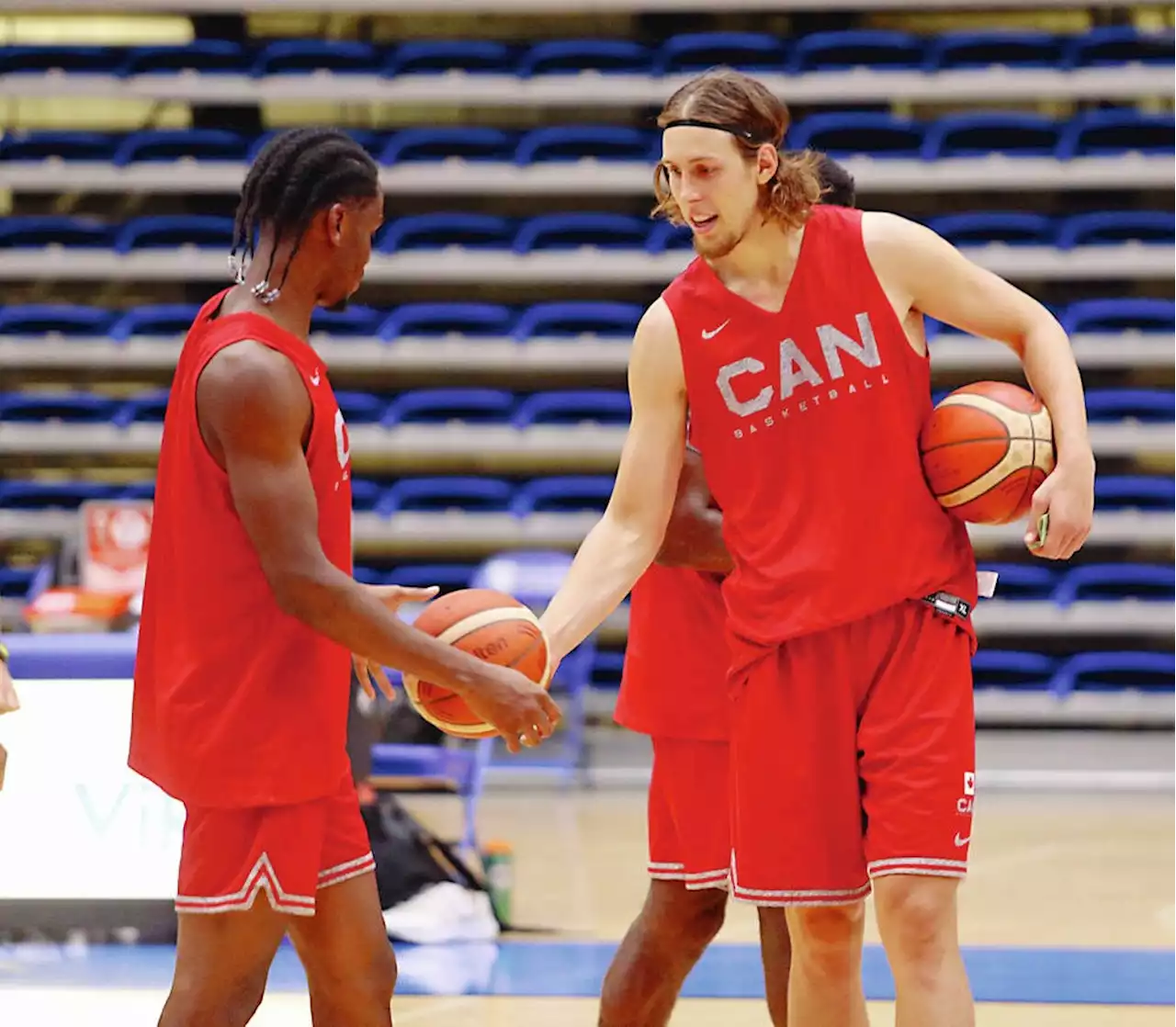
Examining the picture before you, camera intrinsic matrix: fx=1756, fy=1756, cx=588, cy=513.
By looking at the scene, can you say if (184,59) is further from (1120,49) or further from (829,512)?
(829,512)

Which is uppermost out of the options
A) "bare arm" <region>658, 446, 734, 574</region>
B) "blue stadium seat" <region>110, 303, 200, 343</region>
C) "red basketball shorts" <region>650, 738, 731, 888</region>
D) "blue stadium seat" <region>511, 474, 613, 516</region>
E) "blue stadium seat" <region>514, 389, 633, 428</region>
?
"blue stadium seat" <region>110, 303, 200, 343</region>

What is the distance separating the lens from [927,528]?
10.3 ft

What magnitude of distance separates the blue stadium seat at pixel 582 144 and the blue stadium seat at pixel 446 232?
16.4 inches

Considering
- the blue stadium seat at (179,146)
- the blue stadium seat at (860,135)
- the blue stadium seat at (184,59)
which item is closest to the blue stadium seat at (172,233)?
the blue stadium seat at (179,146)

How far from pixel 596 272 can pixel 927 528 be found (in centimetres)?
713

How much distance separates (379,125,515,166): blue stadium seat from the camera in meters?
10.3

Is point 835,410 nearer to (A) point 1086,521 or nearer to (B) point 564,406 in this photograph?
(A) point 1086,521

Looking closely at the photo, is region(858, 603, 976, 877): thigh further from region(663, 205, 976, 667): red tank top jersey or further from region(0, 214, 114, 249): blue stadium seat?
region(0, 214, 114, 249): blue stadium seat

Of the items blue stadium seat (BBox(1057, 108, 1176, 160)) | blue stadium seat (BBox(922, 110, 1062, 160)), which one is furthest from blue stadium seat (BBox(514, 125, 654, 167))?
blue stadium seat (BBox(1057, 108, 1176, 160))

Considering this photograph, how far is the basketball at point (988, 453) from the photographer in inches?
122

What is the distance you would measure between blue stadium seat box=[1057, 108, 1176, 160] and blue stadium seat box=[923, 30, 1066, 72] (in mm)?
401

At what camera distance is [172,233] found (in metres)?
10.5

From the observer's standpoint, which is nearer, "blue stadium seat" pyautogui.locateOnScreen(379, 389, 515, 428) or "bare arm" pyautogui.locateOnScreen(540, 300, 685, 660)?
"bare arm" pyautogui.locateOnScreen(540, 300, 685, 660)

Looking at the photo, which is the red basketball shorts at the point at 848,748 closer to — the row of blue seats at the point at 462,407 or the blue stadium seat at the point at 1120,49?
the row of blue seats at the point at 462,407
